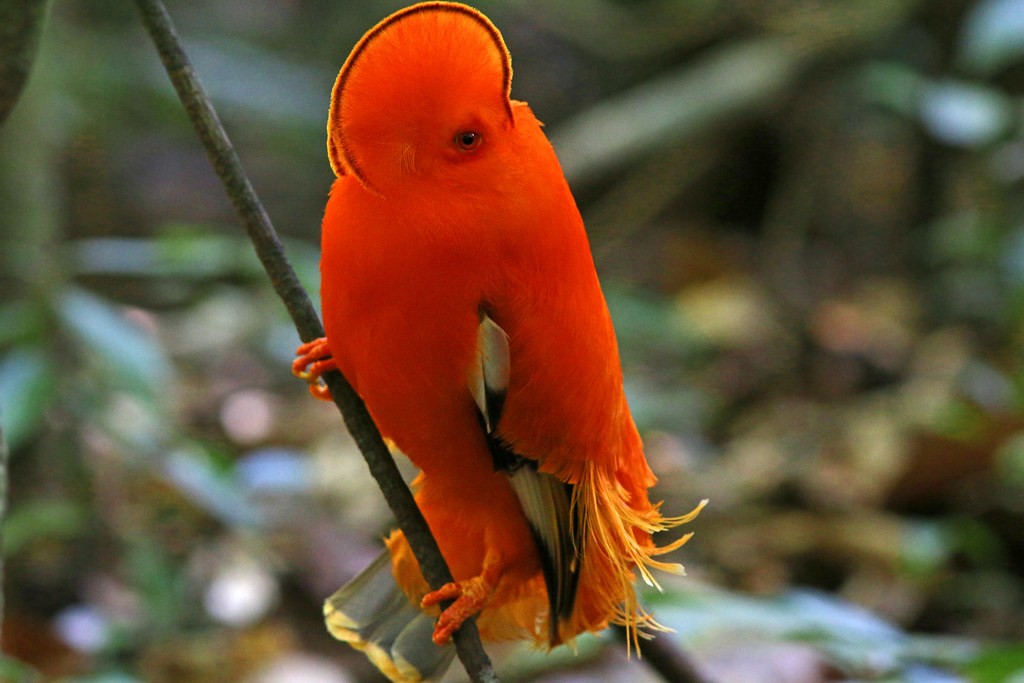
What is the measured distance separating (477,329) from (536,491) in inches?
11.5

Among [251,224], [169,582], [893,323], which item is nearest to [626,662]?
[169,582]

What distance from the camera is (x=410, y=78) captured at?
1.17 metres

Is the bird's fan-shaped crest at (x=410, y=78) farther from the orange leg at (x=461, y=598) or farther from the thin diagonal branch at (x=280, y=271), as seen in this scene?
the orange leg at (x=461, y=598)

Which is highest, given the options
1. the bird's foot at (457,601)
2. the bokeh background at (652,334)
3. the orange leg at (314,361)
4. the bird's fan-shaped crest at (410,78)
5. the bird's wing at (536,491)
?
the bokeh background at (652,334)

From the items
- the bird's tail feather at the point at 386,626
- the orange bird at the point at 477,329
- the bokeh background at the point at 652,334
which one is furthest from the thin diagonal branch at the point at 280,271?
the bokeh background at the point at 652,334

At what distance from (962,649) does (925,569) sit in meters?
0.91

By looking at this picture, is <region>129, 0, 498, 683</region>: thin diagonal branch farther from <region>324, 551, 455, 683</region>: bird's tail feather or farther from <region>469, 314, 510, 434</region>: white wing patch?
<region>324, 551, 455, 683</region>: bird's tail feather

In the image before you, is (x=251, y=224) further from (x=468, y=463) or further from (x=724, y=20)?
(x=724, y=20)

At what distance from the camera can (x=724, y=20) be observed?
5.73 m

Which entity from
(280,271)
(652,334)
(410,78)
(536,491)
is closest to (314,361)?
(280,271)

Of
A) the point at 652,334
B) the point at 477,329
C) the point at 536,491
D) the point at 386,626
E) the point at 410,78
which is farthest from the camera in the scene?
the point at 652,334

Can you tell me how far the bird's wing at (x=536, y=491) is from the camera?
4.43ft

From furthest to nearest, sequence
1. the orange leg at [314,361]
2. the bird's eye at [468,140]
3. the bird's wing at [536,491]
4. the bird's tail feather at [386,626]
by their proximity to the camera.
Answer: the bird's tail feather at [386,626] < the orange leg at [314,361] < the bird's wing at [536,491] < the bird's eye at [468,140]

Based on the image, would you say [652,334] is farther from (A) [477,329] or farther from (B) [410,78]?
(B) [410,78]
